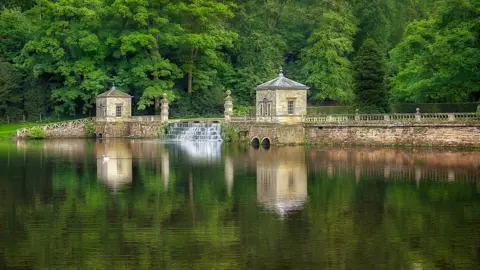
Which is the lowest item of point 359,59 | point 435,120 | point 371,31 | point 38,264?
point 38,264

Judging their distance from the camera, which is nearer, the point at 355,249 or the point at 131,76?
the point at 355,249

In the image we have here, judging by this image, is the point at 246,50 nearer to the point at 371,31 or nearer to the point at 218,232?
the point at 371,31

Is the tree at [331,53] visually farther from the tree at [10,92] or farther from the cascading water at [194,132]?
the tree at [10,92]

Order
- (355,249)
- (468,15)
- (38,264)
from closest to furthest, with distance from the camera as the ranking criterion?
(38,264)
(355,249)
(468,15)

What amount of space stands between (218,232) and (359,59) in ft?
118

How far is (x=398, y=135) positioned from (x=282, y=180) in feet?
61.0

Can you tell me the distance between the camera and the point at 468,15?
153 ft

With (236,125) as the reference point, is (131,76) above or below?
above

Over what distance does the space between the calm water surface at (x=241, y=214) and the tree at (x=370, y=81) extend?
17217mm

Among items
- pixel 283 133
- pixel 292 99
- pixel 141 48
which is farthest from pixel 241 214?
pixel 141 48

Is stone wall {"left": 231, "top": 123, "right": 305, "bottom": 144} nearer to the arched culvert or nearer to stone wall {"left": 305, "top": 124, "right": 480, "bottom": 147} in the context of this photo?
the arched culvert

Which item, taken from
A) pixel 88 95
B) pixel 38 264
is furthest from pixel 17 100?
pixel 38 264

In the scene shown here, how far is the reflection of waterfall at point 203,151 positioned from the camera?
121ft

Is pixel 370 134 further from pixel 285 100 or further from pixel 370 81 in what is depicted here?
pixel 370 81
